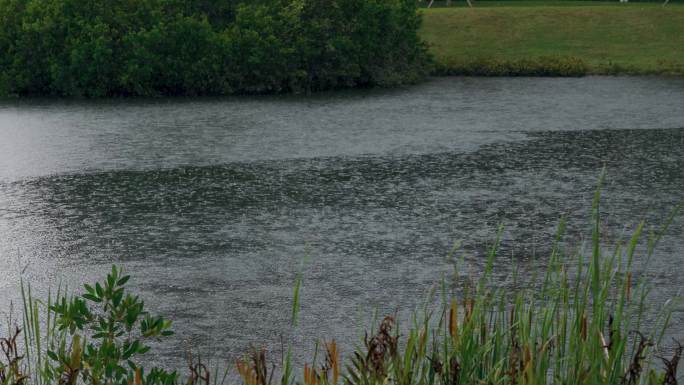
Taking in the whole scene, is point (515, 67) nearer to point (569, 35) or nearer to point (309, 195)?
point (569, 35)

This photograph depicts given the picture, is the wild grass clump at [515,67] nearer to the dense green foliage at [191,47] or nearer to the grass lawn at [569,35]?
the grass lawn at [569,35]

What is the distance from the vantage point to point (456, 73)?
70.3 feet

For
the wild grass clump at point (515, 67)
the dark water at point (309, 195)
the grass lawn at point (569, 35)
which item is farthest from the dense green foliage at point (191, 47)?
the grass lawn at point (569, 35)

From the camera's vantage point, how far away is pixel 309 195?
960cm

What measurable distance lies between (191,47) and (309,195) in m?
9.63

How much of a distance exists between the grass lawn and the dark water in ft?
18.8

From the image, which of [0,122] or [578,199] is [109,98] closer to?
[0,122]

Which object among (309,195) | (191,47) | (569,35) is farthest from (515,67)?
(309,195)

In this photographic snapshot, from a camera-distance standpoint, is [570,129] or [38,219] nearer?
[38,219]

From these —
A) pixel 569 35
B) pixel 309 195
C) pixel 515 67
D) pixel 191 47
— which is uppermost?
pixel 191 47

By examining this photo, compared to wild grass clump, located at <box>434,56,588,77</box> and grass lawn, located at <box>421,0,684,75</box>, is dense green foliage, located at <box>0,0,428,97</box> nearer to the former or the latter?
wild grass clump, located at <box>434,56,588,77</box>

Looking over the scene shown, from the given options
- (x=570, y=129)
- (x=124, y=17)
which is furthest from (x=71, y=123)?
(x=570, y=129)

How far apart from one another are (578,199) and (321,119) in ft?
19.7

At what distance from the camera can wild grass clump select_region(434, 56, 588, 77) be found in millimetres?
20609
